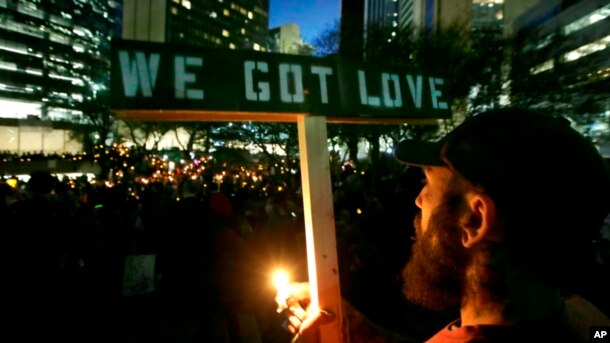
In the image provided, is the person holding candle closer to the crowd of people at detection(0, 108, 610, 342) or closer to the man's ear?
the man's ear

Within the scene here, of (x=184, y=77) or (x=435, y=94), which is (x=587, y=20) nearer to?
(x=435, y=94)

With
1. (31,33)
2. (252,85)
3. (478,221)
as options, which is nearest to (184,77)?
(252,85)

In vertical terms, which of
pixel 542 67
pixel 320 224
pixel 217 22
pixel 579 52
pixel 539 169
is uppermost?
pixel 217 22

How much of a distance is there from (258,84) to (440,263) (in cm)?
121

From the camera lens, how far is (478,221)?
1.26 m

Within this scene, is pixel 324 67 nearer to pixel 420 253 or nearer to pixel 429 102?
pixel 429 102

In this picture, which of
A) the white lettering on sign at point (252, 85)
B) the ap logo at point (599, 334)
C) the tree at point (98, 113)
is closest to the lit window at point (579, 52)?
the white lettering on sign at point (252, 85)

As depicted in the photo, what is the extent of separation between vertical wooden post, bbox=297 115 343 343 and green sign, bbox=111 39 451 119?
14cm

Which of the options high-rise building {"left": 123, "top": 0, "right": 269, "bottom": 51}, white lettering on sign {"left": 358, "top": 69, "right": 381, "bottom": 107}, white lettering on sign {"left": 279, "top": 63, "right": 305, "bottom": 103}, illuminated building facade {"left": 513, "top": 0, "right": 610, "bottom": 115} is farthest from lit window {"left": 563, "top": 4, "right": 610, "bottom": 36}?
high-rise building {"left": 123, "top": 0, "right": 269, "bottom": 51}

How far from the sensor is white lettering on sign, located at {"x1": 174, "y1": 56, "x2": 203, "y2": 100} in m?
1.92

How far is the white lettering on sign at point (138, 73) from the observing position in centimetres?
184

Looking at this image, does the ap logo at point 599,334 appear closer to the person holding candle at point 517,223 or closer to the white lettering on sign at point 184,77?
the person holding candle at point 517,223

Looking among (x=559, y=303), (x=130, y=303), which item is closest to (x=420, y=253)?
(x=559, y=303)

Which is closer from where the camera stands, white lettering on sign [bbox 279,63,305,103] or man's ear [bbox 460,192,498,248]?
man's ear [bbox 460,192,498,248]
